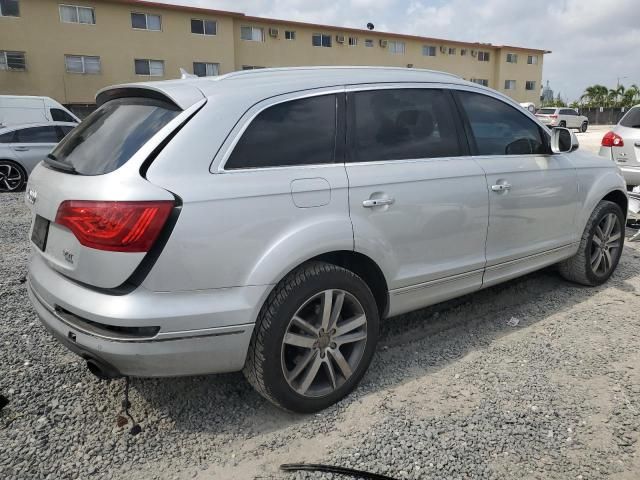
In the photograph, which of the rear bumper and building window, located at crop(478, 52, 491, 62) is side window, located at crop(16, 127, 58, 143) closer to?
the rear bumper

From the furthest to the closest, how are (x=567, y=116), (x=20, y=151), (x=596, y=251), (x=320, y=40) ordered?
(x=567, y=116) < (x=320, y=40) < (x=20, y=151) < (x=596, y=251)

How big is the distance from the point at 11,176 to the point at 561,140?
10.8 metres

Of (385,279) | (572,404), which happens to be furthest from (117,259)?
(572,404)

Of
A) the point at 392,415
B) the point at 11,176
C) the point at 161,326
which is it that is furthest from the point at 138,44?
the point at 392,415

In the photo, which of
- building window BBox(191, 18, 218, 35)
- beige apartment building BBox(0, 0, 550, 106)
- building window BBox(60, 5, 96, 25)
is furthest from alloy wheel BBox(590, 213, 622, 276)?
building window BBox(191, 18, 218, 35)

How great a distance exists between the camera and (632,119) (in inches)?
301

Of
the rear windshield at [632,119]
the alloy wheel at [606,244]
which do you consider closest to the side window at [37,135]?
the alloy wheel at [606,244]

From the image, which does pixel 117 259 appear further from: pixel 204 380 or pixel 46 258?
pixel 204 380

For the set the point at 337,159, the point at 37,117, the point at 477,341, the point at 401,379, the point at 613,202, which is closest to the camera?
the point at 337,159

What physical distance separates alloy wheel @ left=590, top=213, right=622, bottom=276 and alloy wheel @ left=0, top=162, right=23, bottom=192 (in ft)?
36.0

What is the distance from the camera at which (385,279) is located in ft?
9.69

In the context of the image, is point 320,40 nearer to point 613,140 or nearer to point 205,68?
point 205,68

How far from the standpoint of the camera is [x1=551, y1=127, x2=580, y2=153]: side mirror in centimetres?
403

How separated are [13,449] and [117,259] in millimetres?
1140
